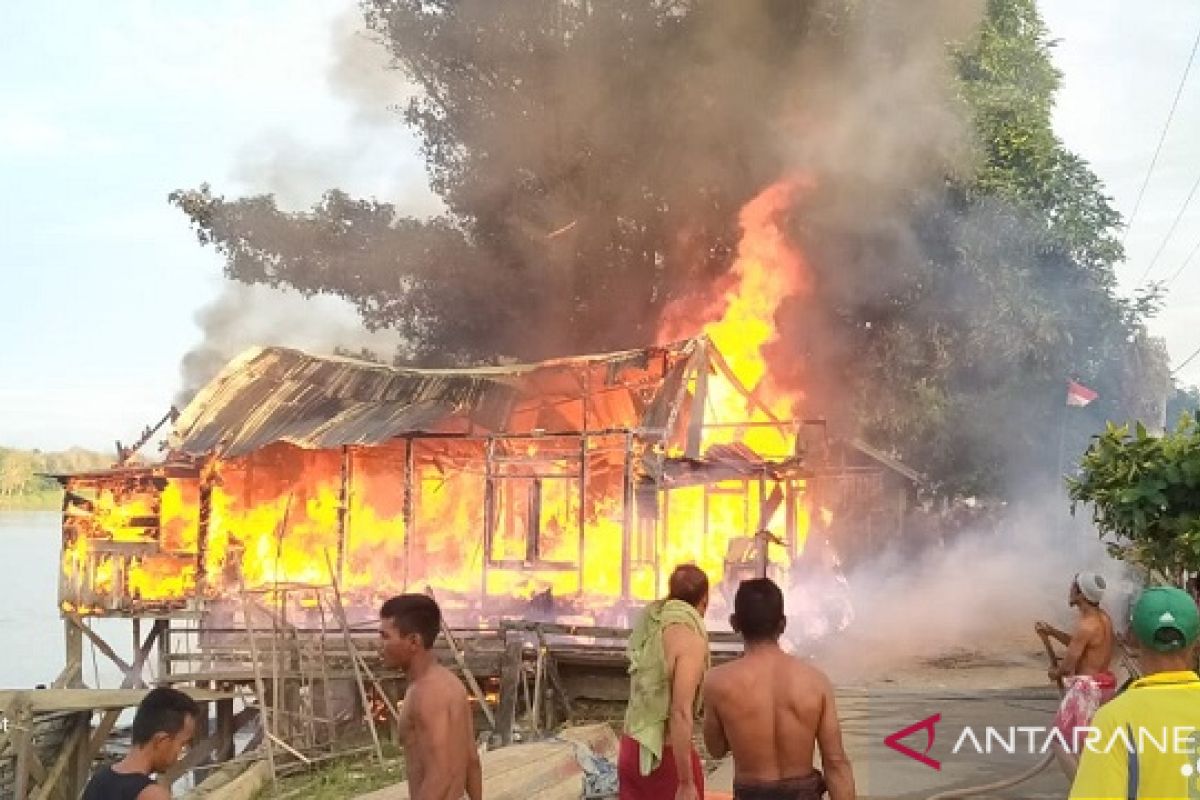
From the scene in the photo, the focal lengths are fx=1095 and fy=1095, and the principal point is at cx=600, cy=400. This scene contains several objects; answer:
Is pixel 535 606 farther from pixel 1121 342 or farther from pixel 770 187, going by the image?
pixel 1121 342

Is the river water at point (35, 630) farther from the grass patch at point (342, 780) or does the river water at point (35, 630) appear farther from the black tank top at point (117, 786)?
the black tank top at point (117, 786)

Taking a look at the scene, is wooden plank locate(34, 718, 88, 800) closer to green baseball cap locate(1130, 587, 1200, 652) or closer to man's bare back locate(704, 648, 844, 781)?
man's bare back locate(704, 648, 844, 781)

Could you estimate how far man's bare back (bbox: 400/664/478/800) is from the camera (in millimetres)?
4809

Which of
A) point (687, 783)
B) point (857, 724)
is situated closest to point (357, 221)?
point (857, 724)

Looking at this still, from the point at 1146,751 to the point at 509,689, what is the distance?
476 inches

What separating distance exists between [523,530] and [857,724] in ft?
32.0

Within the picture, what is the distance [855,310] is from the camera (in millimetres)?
28281

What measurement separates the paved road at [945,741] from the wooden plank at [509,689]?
422cm

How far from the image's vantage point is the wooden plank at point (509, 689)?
1425 cm

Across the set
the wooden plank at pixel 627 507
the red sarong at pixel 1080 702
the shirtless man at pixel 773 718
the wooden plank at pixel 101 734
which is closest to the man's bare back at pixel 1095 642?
the red sarong at pixel 1080 702

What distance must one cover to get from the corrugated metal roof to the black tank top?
46.6 feet

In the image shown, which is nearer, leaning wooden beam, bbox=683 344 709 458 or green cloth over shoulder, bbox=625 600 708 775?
green cloth over shoulder, bbox=625 600 708 775

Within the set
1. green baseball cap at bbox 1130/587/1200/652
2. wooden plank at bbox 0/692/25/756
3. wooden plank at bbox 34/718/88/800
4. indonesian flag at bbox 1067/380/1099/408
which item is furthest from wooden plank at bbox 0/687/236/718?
indonesian flag at bbox 1067/380/1099/408

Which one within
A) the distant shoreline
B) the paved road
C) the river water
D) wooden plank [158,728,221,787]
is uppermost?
the distant shoreline
